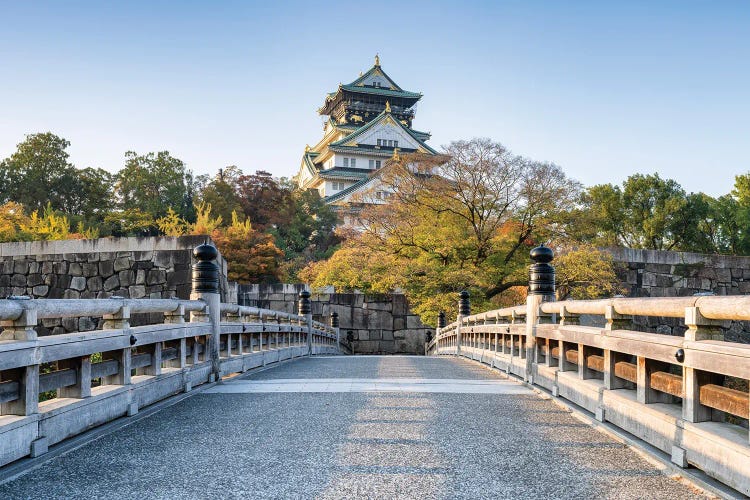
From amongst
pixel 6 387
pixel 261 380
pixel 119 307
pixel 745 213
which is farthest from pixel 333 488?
pixel 745 213

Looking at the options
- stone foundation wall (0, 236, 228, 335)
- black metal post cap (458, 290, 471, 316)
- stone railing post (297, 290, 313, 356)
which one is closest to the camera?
stone foundation wall (0, 236, 228, 335)

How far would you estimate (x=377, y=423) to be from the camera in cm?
479

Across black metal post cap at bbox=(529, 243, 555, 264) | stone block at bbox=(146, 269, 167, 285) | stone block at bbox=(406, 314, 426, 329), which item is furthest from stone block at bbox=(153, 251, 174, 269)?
stone block at bbox=(406, 314, 426, 329)

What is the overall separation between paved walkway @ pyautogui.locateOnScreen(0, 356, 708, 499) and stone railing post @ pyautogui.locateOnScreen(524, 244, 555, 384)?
101 centimetres

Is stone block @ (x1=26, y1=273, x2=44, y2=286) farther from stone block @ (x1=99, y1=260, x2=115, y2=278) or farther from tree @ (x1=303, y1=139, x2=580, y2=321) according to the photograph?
tree @ (x1=303, y1=139, x2=580, y2=321)

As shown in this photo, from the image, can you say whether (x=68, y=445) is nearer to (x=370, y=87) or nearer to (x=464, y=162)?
(x=464, y=162)

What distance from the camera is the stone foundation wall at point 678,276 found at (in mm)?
25625

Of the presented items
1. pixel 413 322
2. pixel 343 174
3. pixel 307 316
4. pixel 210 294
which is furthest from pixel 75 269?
pixel 343 174

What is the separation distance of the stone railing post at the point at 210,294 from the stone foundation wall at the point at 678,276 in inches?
825

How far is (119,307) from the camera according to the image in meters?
4.74

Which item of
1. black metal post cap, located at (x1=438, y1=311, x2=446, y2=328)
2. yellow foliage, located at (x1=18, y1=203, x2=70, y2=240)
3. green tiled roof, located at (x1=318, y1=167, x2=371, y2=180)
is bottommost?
black metal post cap, located at (x1=438, y1=311, x2=446, y2=328)

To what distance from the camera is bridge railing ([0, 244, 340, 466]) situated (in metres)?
3.44

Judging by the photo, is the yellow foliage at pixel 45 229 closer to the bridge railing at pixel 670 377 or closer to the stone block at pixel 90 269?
the stone block at pixel 90 269

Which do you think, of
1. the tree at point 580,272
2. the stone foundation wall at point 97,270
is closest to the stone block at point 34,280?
the stone foundation wall at point 97,270
